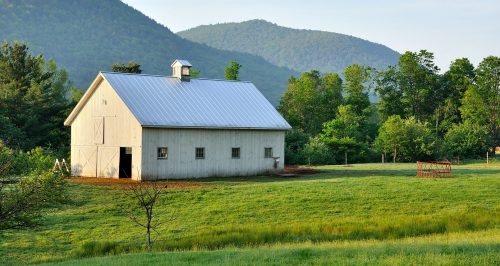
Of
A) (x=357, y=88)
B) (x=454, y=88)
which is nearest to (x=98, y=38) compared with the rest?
(x=357, y=88)

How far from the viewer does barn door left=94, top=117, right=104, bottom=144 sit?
134 feet

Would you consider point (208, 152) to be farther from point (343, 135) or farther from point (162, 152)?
point (343, 135)

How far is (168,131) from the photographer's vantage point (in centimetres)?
3909

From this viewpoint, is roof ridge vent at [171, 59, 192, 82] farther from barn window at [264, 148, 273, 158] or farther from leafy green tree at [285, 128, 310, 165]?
leafy green tree at [285, 128, 310, 165]

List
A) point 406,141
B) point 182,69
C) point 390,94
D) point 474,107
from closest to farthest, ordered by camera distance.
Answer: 1. point 182,69
2. point 406,141
3. point 474,107
4. point 390,94

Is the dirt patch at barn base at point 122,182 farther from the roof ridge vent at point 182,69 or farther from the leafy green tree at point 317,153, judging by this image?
the leafy green tree at point 317,153

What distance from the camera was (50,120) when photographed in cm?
6216

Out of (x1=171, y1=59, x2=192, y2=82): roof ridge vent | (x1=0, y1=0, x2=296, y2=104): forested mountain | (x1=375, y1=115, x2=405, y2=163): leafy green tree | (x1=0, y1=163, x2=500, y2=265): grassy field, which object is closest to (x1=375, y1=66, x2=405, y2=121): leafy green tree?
(x1=375, y1=115, x2=405, y2=163): leafy green tree

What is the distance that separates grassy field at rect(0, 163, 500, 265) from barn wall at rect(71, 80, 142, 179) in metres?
4.42

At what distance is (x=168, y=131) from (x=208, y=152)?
312 cm

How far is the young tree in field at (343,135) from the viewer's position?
65.6 m

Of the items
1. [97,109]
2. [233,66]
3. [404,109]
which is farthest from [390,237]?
[404,109]

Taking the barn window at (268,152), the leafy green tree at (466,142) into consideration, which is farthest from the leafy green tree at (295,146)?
the barn window at (268,152)

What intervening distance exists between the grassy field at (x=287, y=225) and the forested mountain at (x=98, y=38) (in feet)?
387
